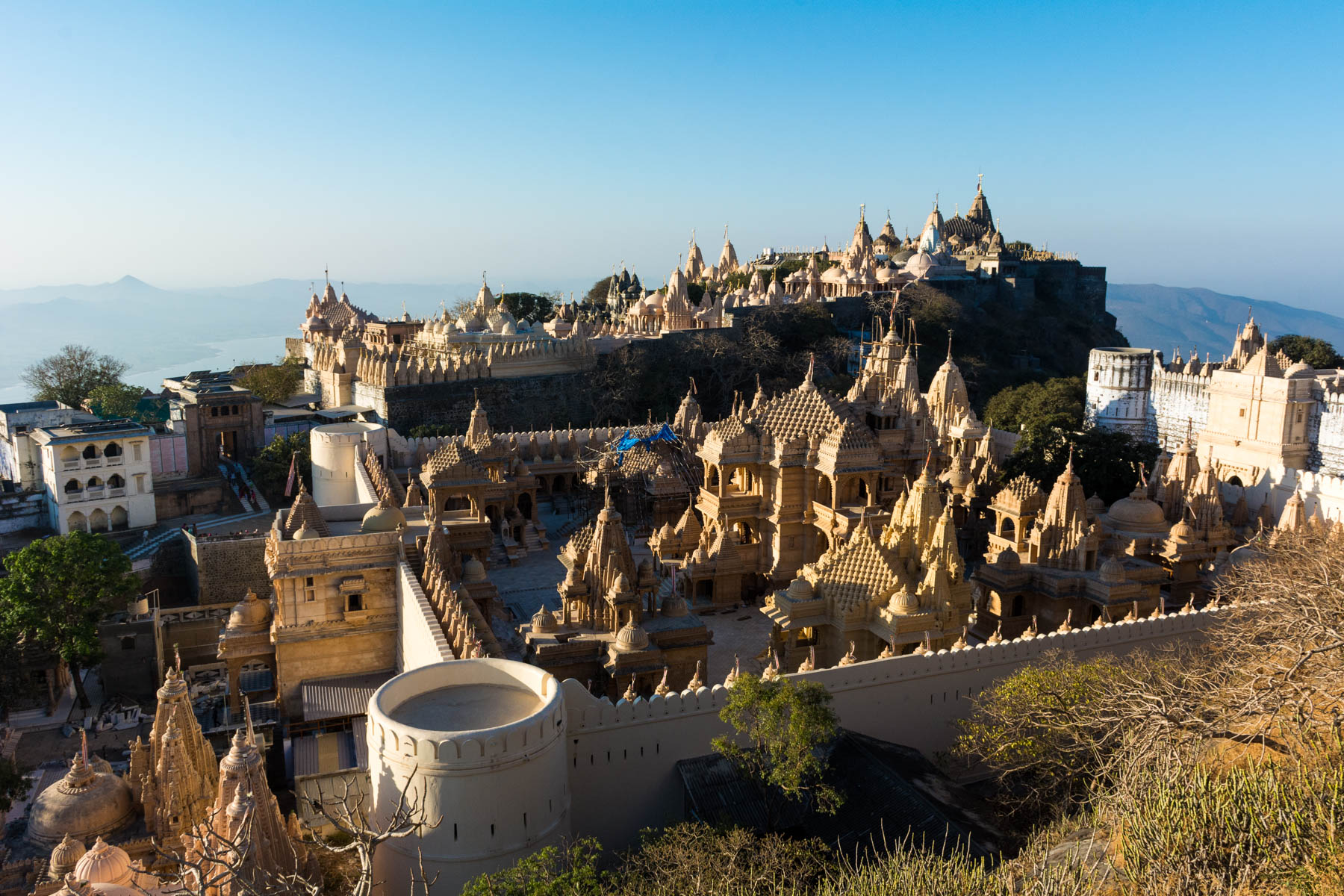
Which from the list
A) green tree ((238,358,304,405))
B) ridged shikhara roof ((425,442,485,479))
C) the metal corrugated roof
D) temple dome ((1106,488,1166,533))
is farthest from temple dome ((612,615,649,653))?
green tree ((238,358,304,405))

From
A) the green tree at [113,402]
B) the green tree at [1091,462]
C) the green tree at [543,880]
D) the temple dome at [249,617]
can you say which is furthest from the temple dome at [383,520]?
the green tree at [113,402]

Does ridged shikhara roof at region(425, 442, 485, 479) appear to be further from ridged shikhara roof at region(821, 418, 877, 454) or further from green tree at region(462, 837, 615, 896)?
green tree at region(462, 837, 615, 896)

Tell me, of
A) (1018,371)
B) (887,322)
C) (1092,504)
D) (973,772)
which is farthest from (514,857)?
(1018,371)

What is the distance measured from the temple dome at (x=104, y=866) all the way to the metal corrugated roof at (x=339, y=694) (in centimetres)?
678

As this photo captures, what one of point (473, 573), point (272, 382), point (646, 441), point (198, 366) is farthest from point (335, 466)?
point (198, 366)

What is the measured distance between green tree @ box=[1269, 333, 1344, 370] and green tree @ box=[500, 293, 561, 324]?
5623 cm

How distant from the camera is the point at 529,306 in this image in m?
87.3

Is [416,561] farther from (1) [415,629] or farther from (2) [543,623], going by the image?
(2) [543,623]

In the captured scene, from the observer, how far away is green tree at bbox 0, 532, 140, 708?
2844 cm

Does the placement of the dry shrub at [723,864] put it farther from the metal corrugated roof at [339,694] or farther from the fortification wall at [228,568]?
the fortification wall at [228,568]

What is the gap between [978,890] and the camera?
11.7m

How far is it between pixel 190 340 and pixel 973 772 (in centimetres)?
20221

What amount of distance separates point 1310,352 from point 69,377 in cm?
7910

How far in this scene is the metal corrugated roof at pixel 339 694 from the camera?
871 inches
